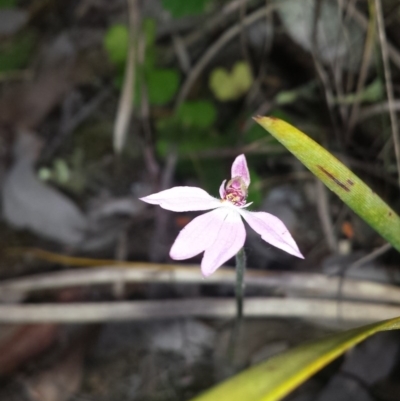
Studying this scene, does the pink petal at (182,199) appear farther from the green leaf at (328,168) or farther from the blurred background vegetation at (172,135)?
the blurred background vegetation at (172,135)

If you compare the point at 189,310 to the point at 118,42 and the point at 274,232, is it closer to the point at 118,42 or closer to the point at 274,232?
the point at 274,232

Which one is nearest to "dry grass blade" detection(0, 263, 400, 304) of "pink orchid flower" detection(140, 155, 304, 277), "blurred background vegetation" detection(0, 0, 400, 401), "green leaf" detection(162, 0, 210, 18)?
"blurred background vegetation" detection(0, 0, 400, 401)

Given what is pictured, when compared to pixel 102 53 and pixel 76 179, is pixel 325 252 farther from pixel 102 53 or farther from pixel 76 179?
pixel 102 53

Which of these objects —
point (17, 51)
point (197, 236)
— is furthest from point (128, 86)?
point (197, 236)

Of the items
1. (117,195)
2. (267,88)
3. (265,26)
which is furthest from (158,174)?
(265,26)

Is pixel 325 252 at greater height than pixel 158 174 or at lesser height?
lesser

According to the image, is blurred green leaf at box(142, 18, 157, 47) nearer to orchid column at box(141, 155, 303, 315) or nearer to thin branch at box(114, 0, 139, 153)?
thin branch at box(114, 0, 139, 153)
